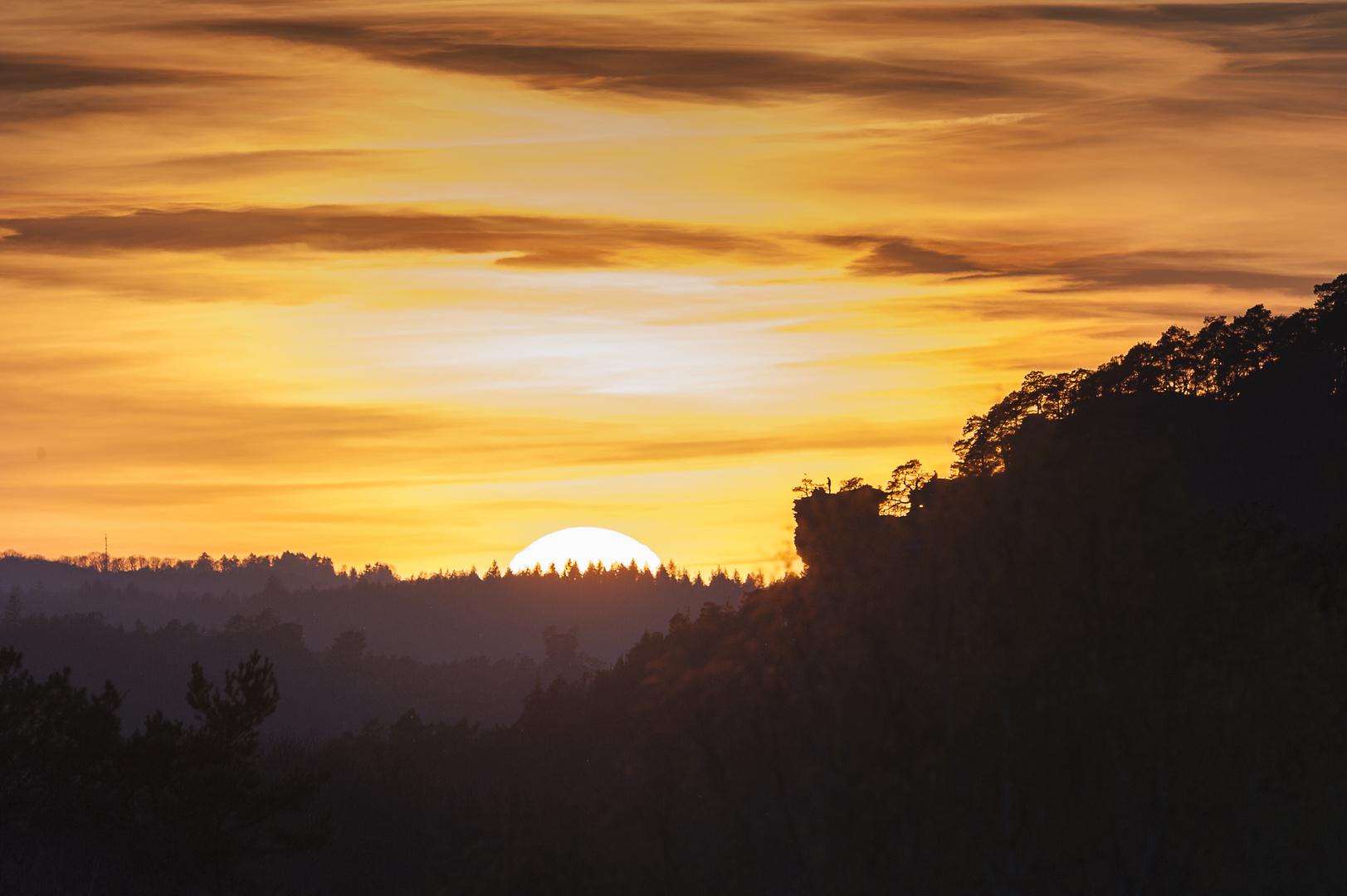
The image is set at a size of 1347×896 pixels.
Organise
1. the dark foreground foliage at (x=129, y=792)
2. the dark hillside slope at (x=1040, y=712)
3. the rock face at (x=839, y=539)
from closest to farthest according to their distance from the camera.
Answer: the dark hillside slope at (x=1040, y=712)
the rock face at (x=839, y=539)
the dark foreground foliage at (x=129, y=792)

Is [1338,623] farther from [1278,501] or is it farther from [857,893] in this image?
[1278,501]

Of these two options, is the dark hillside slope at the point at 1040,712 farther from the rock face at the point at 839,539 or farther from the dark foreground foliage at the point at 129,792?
the dark foreground foliage at the point at 129,792

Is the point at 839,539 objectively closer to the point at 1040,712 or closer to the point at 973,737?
the point at 973,737

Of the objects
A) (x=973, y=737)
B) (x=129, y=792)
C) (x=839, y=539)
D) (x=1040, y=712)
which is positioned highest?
(x=839, y=539)

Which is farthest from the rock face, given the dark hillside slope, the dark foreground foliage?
the dark foreground foliage

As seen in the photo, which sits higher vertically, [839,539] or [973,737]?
[839,539]

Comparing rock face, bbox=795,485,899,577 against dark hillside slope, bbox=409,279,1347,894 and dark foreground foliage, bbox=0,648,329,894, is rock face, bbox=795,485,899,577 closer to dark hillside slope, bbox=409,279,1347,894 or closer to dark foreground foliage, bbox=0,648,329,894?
dark hillside slope, bbox=409,279,1347,894

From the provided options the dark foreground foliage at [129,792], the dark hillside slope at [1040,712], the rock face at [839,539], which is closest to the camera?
the dark hillside slope at [1040,712]

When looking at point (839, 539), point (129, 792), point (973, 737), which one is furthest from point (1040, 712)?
point (129, 792)

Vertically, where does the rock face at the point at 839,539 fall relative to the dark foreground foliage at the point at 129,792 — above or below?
above

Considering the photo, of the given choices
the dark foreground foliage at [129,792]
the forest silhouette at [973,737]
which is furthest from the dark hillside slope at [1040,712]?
the dark foreground foliage at [129,792]

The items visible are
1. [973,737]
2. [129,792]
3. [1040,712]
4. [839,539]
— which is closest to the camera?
[1040,712]

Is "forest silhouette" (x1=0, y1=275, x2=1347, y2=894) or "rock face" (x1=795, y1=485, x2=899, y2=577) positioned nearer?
"forest silhouette" (x1=0, y1=275, x2=1347, y2=894)

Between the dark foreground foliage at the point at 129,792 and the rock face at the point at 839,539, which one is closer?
the rock face at the point at 839,539
